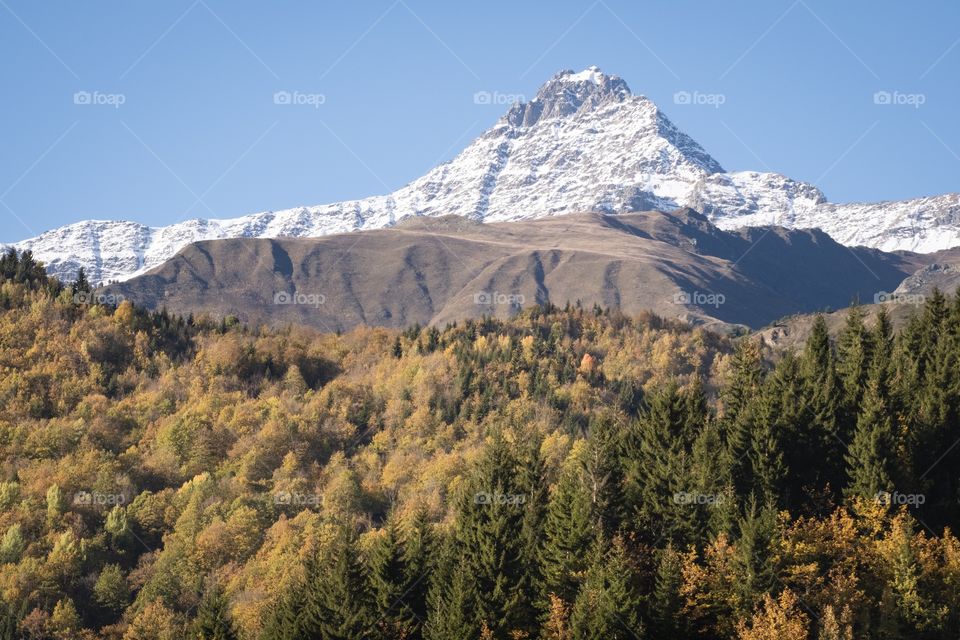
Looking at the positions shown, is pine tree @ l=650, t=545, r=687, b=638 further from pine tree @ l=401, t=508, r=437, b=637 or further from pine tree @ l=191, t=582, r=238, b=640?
pine tree @ l=191, t=582, r=238, b=640

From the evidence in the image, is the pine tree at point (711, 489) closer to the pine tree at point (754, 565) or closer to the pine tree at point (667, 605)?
the pine tree at point (754, 565)

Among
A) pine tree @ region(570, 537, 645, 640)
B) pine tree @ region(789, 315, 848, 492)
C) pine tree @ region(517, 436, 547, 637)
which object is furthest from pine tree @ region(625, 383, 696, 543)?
pine tree @ region(570, 537, 645, 640)

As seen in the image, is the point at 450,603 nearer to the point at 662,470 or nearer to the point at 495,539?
the point at 495,539

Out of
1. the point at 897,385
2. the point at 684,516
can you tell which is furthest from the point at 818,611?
the point at 897,385

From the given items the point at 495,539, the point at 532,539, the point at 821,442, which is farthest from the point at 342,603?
the point at 821,442

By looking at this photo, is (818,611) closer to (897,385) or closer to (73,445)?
(897,385)

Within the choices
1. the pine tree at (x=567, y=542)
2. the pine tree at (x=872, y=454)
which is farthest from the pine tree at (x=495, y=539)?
the pine tree at (x=872, y=454)

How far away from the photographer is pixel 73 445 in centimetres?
19200

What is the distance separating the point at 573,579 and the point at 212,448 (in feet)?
435

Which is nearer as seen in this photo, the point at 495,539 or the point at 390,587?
the point at 495,539

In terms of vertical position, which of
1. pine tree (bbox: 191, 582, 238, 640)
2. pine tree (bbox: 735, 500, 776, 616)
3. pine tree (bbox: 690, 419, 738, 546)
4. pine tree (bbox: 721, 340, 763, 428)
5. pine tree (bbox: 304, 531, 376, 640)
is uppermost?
pine tree (bbox: 721, 340, 763, 428)

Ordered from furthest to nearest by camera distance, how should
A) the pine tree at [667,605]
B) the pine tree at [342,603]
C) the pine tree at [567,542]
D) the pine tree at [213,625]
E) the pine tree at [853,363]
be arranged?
the pine tree at [853,363] → the pine tree at [213,625] → the pine tree at [342,603] → the pine tree at [567,542] → the pine tree at [667,605]

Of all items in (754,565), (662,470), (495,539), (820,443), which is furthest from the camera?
(820,443)

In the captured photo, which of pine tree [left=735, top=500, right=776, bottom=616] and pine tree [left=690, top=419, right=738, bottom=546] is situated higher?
pine tree [left=690, top=419, right=738, bottom=546]
